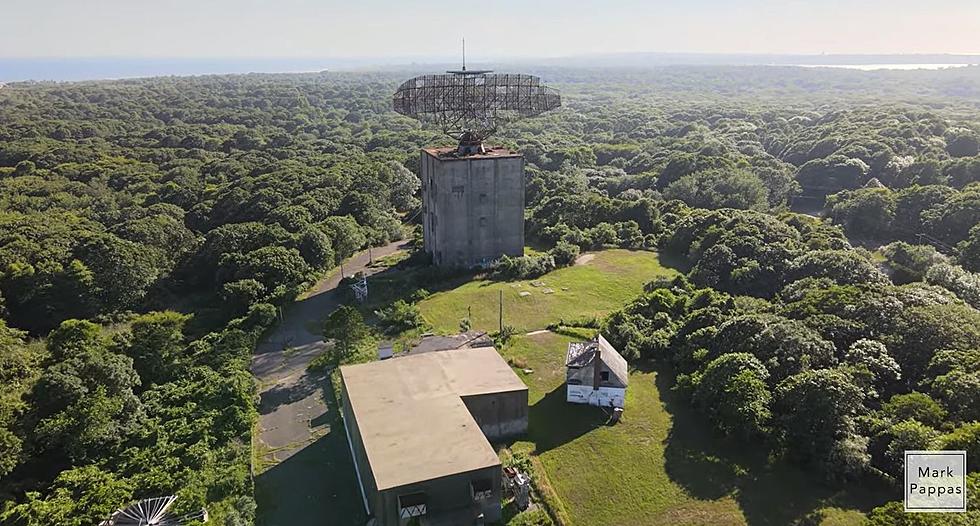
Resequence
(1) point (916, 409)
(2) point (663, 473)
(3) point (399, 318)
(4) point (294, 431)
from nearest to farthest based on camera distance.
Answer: (1) point (916, 409), (2) point (663, 473), (4) point (294, 431), (3) point (399, 318)

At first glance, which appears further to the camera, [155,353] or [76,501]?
[155,353]

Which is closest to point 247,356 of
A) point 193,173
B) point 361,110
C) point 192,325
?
point 192,325

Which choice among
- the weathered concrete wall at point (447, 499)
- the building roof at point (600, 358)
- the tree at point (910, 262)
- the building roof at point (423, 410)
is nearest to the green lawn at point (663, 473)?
the building roof at point (600, 358)

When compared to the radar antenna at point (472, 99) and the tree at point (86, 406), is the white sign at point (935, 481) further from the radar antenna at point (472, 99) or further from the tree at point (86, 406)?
the radar antenna at point (472, 99)

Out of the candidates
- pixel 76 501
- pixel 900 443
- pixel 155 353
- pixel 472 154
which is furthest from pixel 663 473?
pixel 472 154

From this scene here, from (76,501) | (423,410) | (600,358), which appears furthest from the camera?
(600,358)

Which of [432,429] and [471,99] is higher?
[471,99]

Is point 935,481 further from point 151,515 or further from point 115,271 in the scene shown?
point 115,271
